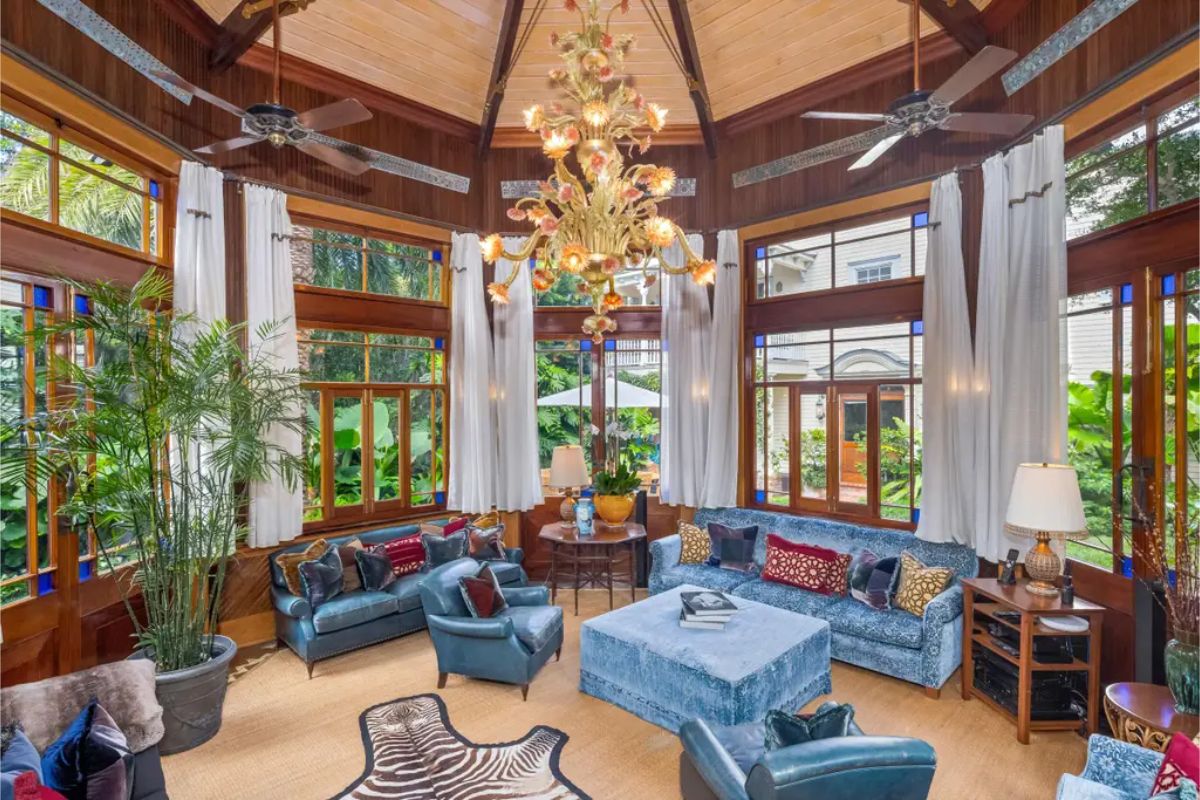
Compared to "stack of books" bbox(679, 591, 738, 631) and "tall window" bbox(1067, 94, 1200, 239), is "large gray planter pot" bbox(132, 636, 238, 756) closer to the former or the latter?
"stack of books" bbox(679, 591, 738, 631)

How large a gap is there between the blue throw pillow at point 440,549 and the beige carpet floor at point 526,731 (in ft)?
2.99

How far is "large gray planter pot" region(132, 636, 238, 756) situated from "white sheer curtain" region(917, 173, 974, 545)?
505 cm

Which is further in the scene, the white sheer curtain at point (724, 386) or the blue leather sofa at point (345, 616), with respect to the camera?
the white sheer curtain at point (724, 386)

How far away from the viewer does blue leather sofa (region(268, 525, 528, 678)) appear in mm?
4516

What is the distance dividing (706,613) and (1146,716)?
2.16 metres

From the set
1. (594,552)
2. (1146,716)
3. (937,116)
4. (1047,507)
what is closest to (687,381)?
(594,552)

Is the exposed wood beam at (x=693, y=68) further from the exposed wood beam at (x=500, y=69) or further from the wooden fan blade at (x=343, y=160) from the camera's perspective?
the wooden fan blade at (x=343, y=160)

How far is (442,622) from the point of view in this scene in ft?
13.6

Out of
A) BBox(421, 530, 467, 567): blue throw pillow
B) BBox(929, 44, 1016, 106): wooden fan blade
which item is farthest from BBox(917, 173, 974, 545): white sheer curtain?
BBox(421, 530, 467, 567): blue throw pillow

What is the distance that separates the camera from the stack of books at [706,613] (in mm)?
3980

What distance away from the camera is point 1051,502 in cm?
341

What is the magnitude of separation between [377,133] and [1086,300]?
598 centimetres

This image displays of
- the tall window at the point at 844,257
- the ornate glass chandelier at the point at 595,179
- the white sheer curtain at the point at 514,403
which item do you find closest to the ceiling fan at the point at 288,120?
the ornate glass chandelier at the point at 595,179

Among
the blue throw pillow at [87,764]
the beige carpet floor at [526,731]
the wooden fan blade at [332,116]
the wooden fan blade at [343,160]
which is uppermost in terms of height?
the wooden fan blade at [332,116]
